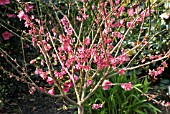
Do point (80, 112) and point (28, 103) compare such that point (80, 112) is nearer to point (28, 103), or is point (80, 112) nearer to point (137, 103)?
point (137, 103)

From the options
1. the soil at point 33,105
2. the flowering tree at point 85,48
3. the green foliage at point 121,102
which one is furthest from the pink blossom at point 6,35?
the green foliage at point 121,102

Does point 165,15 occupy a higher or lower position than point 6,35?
higher

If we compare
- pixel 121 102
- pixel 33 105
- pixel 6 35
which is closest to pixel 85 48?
pixel 121 102

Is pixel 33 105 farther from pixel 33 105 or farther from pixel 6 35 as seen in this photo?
pixel 6 35

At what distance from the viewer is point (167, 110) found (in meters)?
4.07

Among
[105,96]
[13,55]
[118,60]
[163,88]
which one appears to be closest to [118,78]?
[105,96]

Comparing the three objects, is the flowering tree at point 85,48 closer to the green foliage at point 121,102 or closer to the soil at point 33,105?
the green foliage at point 121,102

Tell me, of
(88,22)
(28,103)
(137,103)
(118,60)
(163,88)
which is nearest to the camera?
(118,60)

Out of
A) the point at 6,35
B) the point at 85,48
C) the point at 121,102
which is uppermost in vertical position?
the point at 6,35

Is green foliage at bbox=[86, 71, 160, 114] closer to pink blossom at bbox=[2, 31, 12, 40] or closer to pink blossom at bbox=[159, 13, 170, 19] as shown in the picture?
pink blossom at bbox=[159, 13, 170, 19]

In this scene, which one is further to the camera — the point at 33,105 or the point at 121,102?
the point at 33,105

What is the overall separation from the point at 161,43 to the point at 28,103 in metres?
1.92

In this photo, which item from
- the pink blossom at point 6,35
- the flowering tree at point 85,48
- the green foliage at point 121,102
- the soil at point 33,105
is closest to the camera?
the flowering tree at point 85,48

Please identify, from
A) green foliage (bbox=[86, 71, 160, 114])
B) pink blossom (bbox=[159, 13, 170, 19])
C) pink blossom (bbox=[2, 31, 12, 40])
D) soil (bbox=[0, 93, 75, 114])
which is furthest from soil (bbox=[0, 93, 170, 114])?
pink blossom (bbox=[159, 13, 170, 19])
